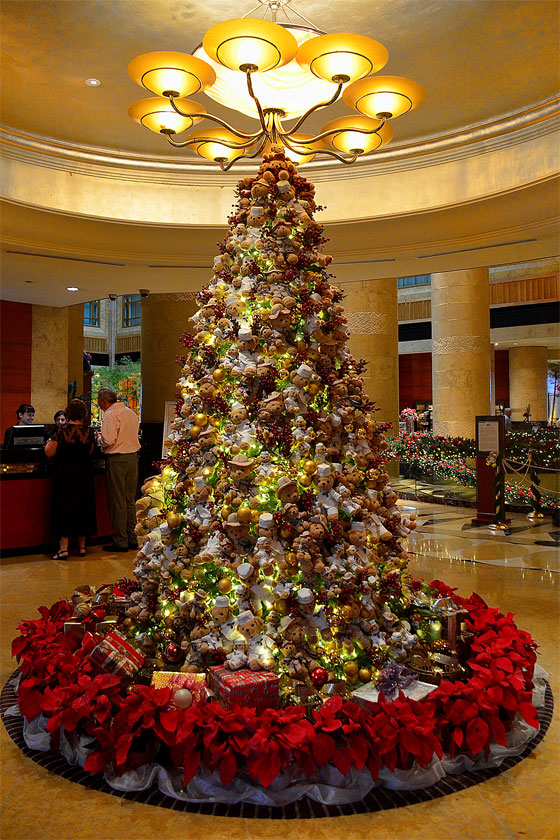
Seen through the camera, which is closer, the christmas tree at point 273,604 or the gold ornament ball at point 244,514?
the christmas tree at point 273,604

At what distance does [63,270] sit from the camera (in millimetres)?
8672

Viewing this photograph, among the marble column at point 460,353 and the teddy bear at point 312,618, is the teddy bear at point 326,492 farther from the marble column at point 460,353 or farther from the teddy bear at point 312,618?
the marble column at point 460,353

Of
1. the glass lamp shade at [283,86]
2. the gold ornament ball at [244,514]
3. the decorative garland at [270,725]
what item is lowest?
the decorative garland at [270,725]

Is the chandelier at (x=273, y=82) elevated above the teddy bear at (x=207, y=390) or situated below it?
above

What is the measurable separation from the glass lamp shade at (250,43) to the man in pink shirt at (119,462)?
4252mm

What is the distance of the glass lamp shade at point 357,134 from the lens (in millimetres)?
3521

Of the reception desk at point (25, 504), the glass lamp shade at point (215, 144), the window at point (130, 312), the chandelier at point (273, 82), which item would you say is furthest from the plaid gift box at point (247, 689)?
the window at point (130, 312)

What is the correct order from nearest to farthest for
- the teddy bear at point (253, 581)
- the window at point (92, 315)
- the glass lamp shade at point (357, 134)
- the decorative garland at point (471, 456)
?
the teddy bear at point (253, 581) → the glass lamp shade at point (357, 134) → the decorative garland at point (471, 456) → the window at point (92, 315)

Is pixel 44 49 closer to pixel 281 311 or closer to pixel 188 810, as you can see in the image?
pixel 281 311

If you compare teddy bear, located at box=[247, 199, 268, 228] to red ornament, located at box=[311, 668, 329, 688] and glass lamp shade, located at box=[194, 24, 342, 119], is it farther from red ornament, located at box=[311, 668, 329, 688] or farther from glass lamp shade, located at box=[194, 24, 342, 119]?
red ornament, located at box=[311, 668, 329, 688]

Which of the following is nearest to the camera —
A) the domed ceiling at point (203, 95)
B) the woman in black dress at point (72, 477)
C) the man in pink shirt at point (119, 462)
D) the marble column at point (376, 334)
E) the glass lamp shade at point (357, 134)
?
the glass lamp shade at point (357, 134)

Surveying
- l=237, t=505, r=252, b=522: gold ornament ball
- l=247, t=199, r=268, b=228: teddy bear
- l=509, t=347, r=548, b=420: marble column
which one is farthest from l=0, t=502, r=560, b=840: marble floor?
l=509, t=347, r=548, b=420: marble column

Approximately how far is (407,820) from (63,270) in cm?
790

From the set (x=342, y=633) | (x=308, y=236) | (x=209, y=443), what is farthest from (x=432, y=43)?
(x=342, y=633)
